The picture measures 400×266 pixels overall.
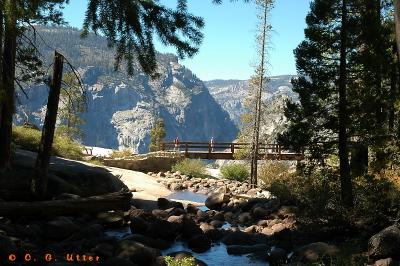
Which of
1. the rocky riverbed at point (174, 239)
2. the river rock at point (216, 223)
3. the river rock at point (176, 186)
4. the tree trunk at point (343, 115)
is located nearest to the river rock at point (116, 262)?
the rocky riverbed at point (174, 239)

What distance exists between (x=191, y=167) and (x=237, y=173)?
3075 mm

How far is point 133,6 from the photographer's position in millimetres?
5695

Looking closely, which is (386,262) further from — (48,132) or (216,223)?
(48,132)

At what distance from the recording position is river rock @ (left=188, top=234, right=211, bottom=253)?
9099 millimetres

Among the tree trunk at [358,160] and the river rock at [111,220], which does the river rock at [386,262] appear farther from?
the river rock at [111,220]

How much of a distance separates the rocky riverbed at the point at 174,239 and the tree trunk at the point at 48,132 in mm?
1182

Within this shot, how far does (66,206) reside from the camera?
31.3 ft

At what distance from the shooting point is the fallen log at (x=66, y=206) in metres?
8.71

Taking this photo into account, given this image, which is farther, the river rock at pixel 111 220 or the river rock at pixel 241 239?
the river rock at pixel 111 220

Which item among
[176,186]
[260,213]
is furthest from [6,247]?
[176,186]

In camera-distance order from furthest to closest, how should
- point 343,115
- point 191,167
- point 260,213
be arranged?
point 191,167 < point 260,213 < point 343,115

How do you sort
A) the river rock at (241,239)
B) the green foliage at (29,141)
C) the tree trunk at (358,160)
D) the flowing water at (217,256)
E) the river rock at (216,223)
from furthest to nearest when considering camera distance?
the green foliage at (29,141) → the river rock at (216,223) → the tree trunk at (358,160) → the river rock at (241,239) → the flowing water at (217,256)

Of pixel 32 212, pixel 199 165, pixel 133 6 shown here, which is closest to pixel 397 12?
pixel 133 6

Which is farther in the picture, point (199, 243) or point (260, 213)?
point (260, 213)
